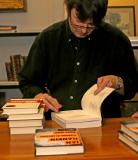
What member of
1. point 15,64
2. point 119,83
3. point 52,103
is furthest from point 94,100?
point 15,64

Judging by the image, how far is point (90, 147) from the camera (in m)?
1.19

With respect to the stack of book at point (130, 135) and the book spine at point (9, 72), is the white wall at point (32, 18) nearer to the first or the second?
the book spine at point (9, 72)

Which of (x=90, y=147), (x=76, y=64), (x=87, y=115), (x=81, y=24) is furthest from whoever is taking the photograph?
(x=76, y=64)

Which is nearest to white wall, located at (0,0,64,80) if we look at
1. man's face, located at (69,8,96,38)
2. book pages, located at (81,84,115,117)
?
man's face, located at (69,8,96,38)

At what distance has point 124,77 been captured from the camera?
6.38ft

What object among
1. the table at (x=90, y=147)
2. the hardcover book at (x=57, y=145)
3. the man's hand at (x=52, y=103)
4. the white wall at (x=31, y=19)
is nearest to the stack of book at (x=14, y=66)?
the white wall at (x=31, y=19)

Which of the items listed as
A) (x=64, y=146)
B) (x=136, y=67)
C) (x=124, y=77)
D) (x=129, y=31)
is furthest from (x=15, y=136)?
(x=129, y=31)

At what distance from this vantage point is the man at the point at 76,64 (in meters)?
1.94

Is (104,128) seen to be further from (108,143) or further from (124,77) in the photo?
(124,77)

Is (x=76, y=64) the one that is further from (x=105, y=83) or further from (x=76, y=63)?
(x=105, y=83)

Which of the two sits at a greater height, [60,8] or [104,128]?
[60,8]

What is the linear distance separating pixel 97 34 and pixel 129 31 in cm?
176

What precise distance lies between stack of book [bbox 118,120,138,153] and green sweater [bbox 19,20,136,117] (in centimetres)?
68

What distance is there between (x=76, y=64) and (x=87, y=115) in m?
0.52
